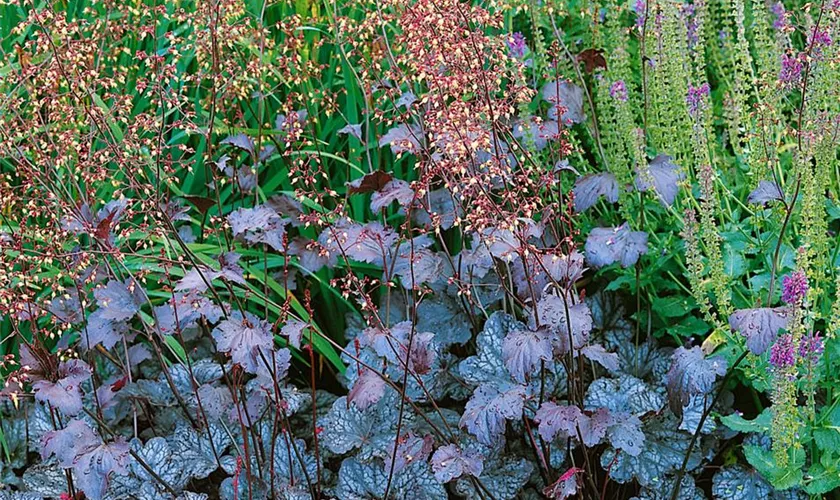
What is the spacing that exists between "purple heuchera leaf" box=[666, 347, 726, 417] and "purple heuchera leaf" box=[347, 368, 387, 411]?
26.1 inches

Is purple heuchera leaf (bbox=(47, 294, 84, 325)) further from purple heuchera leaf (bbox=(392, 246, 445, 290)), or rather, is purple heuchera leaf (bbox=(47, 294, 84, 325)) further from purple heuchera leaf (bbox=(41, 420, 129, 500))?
purple heuchera leaf (bbox=(392, 246, 445, 290))

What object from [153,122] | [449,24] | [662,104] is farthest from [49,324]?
[662,104]

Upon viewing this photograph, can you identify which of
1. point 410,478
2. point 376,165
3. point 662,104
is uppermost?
point 662,104

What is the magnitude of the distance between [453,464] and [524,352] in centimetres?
34

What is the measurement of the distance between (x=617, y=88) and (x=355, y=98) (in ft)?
3.64

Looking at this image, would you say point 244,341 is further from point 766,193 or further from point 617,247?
point 766,193

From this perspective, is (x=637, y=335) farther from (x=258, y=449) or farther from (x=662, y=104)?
(x=258, y=449)

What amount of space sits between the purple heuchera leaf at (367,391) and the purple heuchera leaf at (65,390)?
64 cm

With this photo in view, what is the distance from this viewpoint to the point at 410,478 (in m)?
2.59

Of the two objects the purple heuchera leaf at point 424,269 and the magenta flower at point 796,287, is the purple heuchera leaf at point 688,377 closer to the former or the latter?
the magenta flower at point 796,287

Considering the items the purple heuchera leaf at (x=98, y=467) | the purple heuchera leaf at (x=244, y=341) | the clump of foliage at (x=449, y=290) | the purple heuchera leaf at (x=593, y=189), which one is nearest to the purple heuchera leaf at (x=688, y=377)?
the clump of foliage at (x=449, y=290)

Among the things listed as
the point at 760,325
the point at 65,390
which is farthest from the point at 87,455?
the point at 760,325

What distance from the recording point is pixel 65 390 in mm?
2268

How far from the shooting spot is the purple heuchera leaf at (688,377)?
7.20ft
